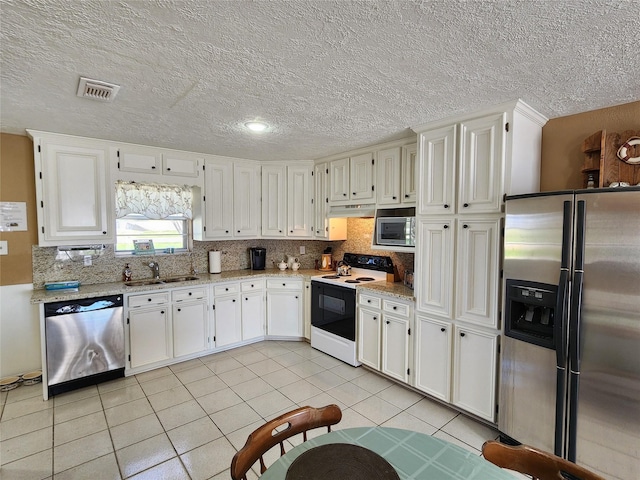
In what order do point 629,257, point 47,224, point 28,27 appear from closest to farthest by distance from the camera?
point 28,27 → point 629,257 → point 47,224

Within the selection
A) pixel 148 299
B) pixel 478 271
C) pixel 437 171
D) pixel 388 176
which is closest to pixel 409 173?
pixel 388 176

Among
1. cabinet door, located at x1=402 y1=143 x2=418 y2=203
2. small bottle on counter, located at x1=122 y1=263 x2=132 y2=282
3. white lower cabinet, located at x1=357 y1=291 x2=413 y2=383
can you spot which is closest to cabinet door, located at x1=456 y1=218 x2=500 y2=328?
white lower cabinet, located at x1=357 y1=291 x2=413 y2=383

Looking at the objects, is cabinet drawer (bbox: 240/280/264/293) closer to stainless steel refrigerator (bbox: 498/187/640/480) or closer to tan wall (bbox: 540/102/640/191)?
stainless steel refrigerator (bbox: 498/187/640/480)

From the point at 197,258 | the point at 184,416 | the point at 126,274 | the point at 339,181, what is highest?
the point at 339,181

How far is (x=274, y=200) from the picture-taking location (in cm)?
437

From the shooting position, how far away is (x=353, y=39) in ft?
4.91

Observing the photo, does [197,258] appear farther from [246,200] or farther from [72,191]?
[72,191]

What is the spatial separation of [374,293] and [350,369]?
910 mm

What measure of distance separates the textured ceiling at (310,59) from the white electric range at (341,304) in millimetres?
1775

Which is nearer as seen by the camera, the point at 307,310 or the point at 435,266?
the point at 435,266

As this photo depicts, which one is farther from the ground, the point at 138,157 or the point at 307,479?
the point at 138,157

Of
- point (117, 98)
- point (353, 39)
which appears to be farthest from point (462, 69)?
point (117, 98)

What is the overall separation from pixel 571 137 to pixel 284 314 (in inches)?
137

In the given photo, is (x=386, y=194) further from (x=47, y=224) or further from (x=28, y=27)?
(x=47, y=224)
